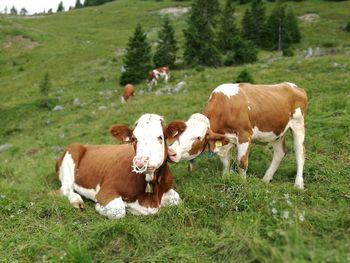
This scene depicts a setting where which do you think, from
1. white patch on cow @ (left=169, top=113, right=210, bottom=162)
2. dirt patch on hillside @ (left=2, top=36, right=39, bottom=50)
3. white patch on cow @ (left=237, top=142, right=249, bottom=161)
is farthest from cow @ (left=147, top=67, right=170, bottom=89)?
dirt patch on hillside @ (left=2, top=36, right=39, bottom=50)

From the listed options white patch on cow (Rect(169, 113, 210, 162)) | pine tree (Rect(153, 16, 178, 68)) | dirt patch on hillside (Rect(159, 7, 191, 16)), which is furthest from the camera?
dirt patch on hillside (Rect(159, 7, 191, 16))

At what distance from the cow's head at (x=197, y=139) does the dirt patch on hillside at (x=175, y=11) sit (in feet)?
216

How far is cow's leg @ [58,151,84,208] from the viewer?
26.8ft

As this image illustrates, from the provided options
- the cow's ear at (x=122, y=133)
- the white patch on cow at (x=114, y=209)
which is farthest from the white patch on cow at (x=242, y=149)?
the white patch on cow at (x=114, y=209)

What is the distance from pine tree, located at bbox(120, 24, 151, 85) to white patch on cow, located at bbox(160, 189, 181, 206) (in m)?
22.8

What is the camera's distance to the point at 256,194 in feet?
20.2

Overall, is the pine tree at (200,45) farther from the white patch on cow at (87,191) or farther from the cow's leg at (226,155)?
the white patch on cow at (87,191)

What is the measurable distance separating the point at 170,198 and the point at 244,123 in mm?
2242

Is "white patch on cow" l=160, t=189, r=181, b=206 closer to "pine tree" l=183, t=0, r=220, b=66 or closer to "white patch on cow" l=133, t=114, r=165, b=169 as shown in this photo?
"white patch on cow" l=133, t=114, r=165, b=169

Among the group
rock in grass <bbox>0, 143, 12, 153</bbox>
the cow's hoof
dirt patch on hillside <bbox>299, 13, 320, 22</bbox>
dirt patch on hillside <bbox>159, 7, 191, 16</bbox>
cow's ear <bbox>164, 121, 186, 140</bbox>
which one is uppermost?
cow's ear <bbox>164, 121, 186, 140</bbox>

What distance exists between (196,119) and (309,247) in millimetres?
4299

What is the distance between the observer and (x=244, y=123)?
8.21 meters

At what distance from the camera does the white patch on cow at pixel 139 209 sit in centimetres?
674

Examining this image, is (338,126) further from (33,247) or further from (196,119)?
(33,247)
